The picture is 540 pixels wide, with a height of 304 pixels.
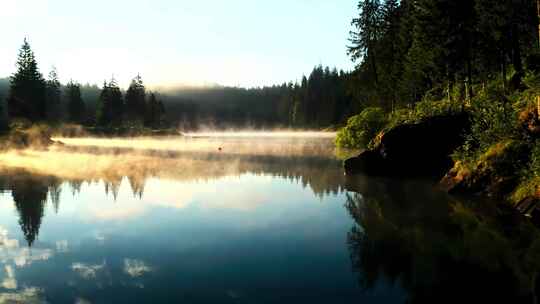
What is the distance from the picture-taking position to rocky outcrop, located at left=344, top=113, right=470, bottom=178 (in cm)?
2641

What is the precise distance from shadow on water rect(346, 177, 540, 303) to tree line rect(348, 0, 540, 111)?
18.6 m

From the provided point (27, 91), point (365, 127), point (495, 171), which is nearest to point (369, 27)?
point (365, 127)

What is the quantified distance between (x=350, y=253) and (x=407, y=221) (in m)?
4.33

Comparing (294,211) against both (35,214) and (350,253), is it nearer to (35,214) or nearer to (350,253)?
(350,253)

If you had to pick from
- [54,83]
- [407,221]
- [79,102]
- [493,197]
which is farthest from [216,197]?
[54,83]

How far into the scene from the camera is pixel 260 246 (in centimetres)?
1230

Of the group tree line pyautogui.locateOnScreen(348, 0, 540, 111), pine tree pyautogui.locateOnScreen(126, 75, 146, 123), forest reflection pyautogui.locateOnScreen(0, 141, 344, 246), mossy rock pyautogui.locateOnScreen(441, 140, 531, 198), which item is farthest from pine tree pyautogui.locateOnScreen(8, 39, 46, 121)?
mossy rock pyautogui.locateOnScreen(441, 140, 531, 198)

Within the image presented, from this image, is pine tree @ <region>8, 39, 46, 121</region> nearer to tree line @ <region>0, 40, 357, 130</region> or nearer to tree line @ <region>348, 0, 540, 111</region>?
tree line @ <region>0, 40, 357, 130</region>

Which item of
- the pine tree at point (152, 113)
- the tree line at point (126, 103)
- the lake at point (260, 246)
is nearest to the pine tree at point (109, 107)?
the tree line at point (126, 103)

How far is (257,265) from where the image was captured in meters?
10.6

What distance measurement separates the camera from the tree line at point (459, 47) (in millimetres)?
34594

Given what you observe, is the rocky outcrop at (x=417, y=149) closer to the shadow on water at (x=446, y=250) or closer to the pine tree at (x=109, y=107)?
the shadow on water at (x=446, y=250)

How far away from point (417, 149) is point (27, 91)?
86.8 meters

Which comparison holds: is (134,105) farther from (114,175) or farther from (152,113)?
(114,175)
